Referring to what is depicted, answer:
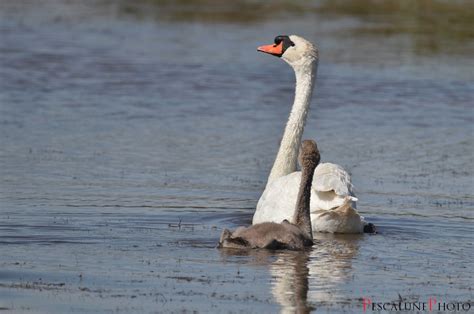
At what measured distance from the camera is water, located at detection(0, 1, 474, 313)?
10.0m

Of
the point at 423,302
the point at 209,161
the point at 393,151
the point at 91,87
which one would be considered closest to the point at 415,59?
the point at 91,87

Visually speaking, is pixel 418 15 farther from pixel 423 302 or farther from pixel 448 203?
pixel 423 302

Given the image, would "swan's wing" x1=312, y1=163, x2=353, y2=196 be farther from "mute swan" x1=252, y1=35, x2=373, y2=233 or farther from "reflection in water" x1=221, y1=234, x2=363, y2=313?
"reflection in water" x1=221, y1=234, x2=363, y2=313

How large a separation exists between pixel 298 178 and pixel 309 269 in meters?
2.16

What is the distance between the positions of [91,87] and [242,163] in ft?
24.3

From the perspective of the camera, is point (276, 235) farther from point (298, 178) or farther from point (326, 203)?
point (298, 178)

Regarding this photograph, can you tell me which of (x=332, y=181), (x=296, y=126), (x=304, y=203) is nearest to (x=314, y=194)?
(x=332, y=181)

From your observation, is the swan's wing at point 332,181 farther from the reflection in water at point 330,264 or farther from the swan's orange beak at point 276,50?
the swan's orange beak at point 276,50

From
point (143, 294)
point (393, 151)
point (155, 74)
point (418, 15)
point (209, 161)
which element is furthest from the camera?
point (418, 15)

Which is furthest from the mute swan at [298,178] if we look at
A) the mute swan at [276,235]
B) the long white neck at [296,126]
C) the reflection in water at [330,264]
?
the mute swan at [276,235]

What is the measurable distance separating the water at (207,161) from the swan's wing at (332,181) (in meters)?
0.46

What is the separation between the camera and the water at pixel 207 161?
1000 cm

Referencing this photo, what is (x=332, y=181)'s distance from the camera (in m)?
12.2

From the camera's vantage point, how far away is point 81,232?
39.3 feet
